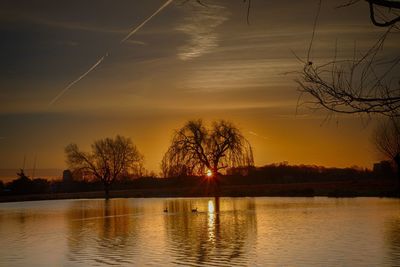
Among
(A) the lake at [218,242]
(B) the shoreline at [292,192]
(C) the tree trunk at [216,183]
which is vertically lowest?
(A) the lake at [218,242]

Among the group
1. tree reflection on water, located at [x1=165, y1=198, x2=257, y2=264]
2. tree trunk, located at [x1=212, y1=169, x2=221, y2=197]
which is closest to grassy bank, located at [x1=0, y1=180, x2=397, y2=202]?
tree trunk, located at [x1=212, y1=169, x2=221, y2=197]

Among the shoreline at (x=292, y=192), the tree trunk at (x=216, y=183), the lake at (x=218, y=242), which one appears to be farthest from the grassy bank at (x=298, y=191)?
the lake at (x=218, y=242)

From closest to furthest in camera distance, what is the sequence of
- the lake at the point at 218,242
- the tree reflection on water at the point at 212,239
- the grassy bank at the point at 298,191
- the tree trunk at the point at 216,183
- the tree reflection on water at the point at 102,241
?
1. the lake at the point at 218,242
2. the tree reflection on water at the point at 212,239
3. the tree reflection on water at the point at 102,241
4. the grassy bank at the point at 298,191
5. the tree trunk at the point at 216,183

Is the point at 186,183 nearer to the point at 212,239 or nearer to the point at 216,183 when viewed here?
the point at 216,183

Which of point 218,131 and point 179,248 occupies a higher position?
point 218,131

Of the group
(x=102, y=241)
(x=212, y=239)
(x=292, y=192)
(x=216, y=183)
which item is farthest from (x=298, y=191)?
(x=102, y=241)

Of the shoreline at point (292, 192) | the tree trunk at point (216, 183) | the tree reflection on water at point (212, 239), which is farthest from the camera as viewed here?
the tree trunk at point (216, 183)

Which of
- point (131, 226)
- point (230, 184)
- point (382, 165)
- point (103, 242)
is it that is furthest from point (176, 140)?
point (103, 242)

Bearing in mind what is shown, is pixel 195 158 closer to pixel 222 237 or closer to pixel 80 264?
pixel 222 237

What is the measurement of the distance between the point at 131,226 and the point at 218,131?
35.5 meters

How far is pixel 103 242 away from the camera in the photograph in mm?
18219

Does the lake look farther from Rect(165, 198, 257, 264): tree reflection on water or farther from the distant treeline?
the distant treeline

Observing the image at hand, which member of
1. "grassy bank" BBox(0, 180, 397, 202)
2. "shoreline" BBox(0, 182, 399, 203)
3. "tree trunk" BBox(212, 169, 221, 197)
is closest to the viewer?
"shoreline" BBox(0, 182, 399, 203)

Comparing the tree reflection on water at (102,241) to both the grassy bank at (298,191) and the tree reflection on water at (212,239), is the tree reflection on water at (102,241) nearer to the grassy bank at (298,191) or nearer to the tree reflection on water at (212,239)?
the tree reflection on water at (212,239)
